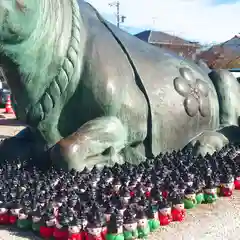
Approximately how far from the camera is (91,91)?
2.98 metres

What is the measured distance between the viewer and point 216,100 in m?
3.76

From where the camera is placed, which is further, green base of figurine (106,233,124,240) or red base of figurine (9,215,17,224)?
red base of figurine (9,215,17,224)

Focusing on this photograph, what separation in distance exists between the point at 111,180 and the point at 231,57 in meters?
25.5

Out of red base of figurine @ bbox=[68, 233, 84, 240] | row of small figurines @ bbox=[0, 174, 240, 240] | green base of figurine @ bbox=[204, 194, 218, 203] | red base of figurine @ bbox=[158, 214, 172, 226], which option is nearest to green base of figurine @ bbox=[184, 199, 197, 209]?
row of small figurines @ bbox=[0, 174, 240, 240]

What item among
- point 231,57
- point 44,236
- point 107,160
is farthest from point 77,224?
point 231,57

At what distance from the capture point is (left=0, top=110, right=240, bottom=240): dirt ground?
2.22m

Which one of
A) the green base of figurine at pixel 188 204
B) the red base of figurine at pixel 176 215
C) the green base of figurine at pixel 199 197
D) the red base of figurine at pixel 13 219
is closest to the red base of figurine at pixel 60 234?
the red base of figurine at pixel 13 219

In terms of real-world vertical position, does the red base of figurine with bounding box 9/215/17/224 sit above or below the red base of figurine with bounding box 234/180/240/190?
above

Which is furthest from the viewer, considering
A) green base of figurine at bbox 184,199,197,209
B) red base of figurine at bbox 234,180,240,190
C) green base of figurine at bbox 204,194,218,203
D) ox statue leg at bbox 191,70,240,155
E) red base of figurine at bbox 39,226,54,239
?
ox statue leg at bbox 191,70,240,155

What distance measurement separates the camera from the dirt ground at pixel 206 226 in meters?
2.22

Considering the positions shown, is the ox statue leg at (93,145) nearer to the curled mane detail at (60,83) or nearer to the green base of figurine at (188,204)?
the curled mane detail at (60,83)

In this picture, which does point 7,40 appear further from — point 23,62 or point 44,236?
point 44,236

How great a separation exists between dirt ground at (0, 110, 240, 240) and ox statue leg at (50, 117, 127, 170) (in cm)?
63

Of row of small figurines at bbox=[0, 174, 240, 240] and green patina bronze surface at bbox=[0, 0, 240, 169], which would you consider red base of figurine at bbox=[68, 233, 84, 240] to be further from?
green patina bronze surface at bbox=[0, 0, 240, 169]
